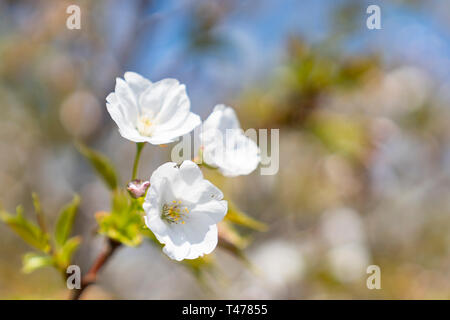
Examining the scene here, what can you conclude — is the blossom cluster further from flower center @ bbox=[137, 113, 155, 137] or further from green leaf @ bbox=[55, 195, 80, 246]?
green leaf @ bbox=[55, 195, 80, 246]

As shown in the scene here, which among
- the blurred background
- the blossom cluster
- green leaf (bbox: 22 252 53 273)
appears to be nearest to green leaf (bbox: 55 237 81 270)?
green leaf (bbox: 22 252 53 273)

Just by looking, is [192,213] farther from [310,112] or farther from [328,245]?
[328,245]

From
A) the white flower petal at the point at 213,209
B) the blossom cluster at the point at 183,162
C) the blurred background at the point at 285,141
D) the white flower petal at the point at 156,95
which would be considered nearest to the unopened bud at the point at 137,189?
the blossom cluster at the point at 183,162

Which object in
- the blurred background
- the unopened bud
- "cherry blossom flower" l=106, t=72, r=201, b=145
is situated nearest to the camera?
the unopened bud

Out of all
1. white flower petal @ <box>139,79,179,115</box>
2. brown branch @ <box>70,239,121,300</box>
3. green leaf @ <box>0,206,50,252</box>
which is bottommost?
brown branch @ <box>70,239,121,300</box>

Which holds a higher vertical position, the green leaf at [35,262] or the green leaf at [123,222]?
the green leaf at [123,222]

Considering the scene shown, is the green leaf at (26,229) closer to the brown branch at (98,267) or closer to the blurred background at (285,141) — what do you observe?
the brown branch at (98,267)

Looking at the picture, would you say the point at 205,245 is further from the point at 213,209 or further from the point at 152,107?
the point at 152,107
